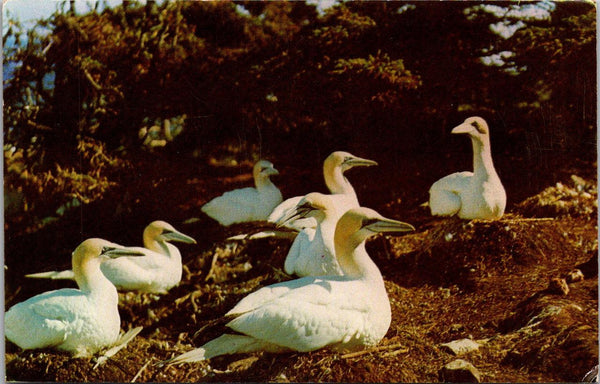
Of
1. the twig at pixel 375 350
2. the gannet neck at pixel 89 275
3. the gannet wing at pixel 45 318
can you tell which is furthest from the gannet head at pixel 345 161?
the gannet wing at pixel 45 318

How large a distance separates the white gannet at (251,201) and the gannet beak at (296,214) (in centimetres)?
10

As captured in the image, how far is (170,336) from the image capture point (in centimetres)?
397

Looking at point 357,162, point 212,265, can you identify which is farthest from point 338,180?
point 212,265

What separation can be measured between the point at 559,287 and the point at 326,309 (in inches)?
52.1

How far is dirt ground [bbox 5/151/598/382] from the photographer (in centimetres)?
385

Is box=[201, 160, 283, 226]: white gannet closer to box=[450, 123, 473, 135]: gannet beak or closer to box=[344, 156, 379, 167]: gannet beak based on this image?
box=[344, 156, 379, 167]: gannet beak

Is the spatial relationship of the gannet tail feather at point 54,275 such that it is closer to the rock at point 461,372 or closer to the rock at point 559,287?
the rock at point 461,372

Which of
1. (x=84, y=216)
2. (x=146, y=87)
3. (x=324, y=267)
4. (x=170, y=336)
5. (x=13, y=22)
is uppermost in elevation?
(x=13, y=22)

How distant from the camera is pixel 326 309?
12.0 ft

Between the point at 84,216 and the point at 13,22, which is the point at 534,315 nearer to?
the point at 84,216

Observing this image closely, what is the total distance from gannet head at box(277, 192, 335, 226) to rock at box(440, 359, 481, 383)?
1.05m

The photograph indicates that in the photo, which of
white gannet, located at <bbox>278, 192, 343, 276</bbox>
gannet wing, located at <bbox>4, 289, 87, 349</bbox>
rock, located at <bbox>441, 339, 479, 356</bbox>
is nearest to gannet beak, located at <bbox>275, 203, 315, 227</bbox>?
white gannet, located at <bbox>278, 192, 343, 276</bbox>

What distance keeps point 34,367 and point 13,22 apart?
1.94 metres

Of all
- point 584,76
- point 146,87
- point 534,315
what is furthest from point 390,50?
point 534,315
